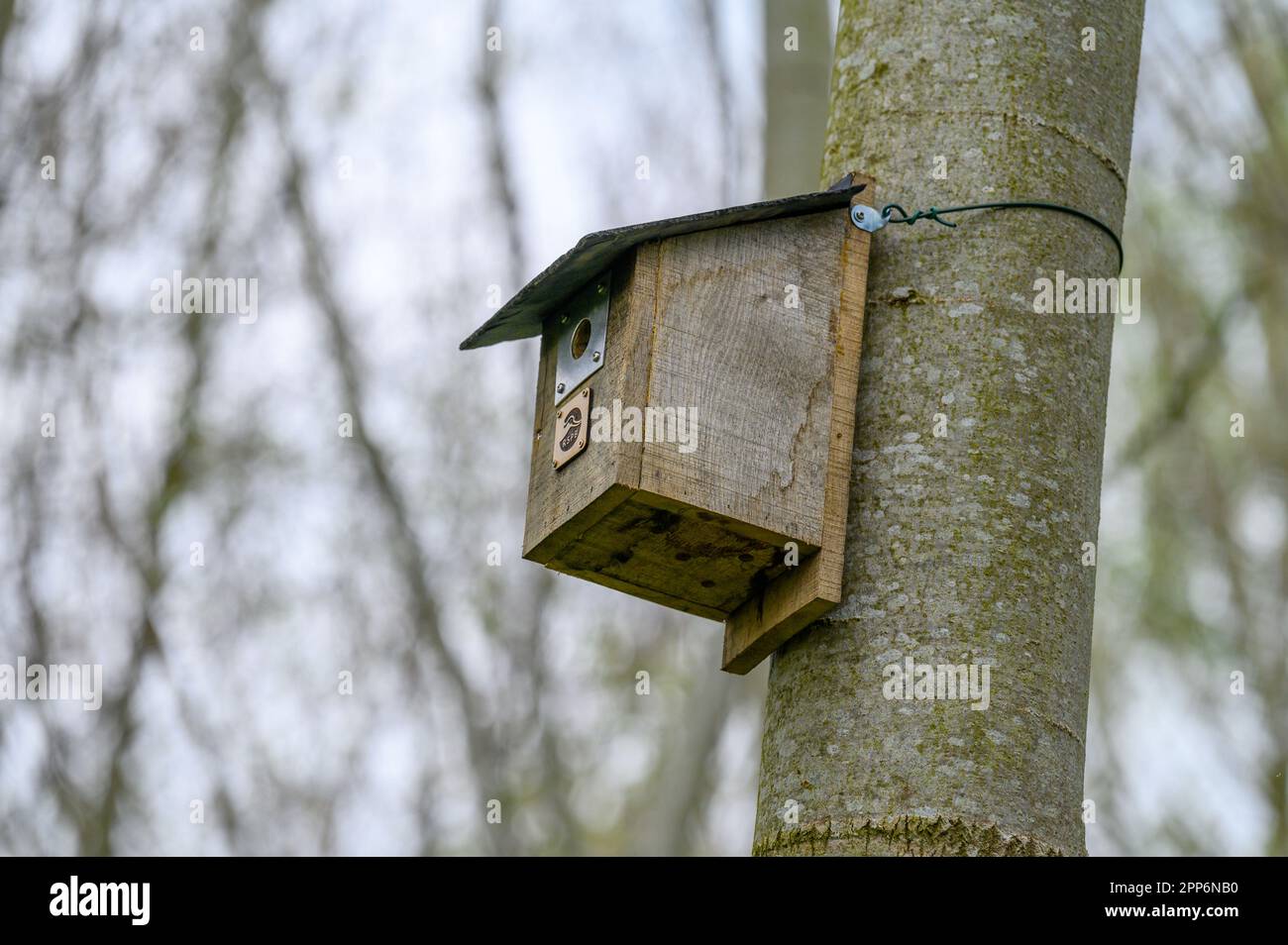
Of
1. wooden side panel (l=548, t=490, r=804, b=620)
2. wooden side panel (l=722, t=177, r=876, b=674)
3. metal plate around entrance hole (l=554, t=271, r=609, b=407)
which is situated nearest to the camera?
wooden side panel (l=722, t=177, r=876, b=674)

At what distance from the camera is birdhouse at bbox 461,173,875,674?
2406mm

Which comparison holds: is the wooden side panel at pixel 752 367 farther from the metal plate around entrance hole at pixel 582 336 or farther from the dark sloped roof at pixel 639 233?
the metal plate around entrance hole at pixel 582 336

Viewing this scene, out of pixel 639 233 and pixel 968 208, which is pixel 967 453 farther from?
pixel 639 233

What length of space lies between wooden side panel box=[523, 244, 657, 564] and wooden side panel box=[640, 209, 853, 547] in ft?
0.08

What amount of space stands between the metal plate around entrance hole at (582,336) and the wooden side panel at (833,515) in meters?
0.40

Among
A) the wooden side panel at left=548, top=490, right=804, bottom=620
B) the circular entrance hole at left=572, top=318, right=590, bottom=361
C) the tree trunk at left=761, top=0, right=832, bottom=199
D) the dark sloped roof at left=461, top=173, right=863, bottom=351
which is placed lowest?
the wooden side panel at left=548, top=490, right=804, bottom=620

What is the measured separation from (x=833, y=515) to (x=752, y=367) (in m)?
0.28

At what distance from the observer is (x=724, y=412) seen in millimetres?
2455

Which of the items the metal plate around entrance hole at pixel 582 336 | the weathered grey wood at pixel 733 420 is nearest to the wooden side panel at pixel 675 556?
the weathered grey wood at pixel 733 420

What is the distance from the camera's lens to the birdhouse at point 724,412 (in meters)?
2.41

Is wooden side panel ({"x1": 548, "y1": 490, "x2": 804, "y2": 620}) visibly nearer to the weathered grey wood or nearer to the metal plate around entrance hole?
the weathered grey wood

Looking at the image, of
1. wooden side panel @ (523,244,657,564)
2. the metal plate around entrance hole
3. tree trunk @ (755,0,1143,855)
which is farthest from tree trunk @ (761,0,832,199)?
wooden side panel @ (523,244,657,564)

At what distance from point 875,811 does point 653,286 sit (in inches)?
34.7
